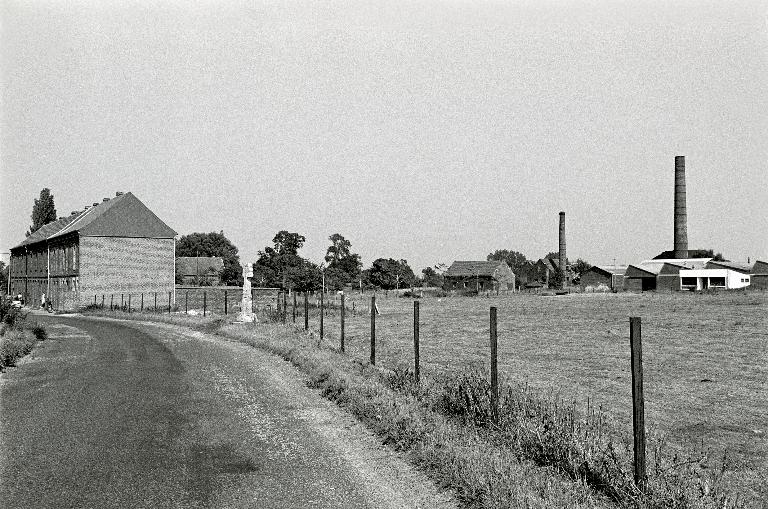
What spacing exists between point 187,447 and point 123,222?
53.0m

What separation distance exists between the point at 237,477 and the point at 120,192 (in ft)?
Answer: 200

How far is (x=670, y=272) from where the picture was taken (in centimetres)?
8231

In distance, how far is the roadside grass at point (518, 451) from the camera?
527cm

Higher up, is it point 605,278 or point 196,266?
point 196,266

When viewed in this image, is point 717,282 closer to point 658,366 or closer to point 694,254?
point 694,254

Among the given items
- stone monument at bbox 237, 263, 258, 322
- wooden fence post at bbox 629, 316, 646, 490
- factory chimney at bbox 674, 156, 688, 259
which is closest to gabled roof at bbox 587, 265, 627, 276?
factory chimney at bbox 674, 156, 688, 259

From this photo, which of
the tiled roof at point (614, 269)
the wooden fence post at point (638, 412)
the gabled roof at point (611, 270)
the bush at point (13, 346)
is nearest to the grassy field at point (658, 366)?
the wooden fence post at point (638, 412)

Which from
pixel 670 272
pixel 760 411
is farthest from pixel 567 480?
pixel 670 272

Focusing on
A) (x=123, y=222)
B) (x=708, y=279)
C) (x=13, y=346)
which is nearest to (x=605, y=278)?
(x=708, y=279)

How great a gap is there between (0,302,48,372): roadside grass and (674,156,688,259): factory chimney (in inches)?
2615

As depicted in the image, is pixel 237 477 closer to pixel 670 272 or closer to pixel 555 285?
pixel 670 272

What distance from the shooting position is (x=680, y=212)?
7469 centimetres

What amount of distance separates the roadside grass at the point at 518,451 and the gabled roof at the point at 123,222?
161 feet

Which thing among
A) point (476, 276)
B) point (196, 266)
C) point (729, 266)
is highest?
point (196, 266)
